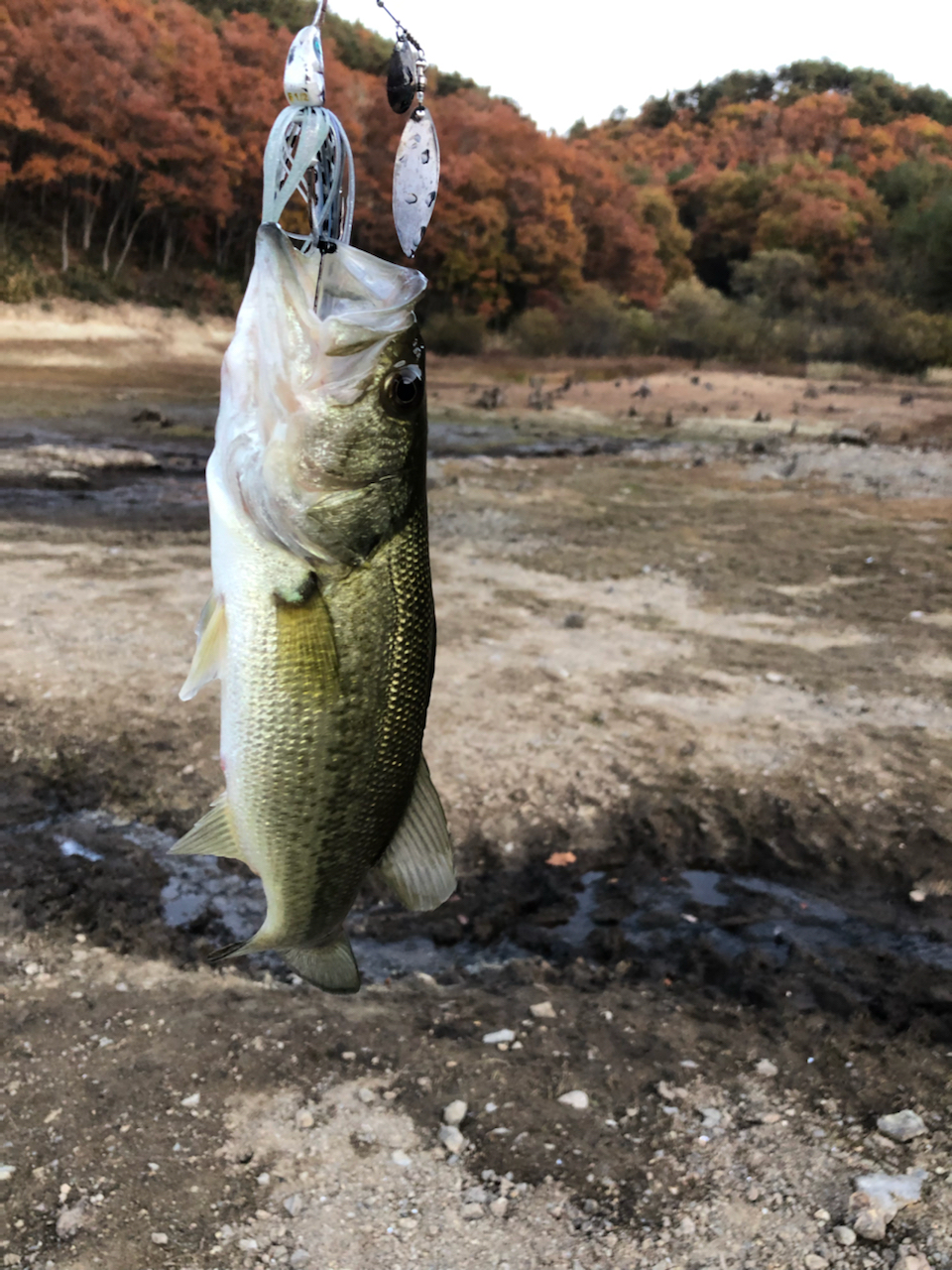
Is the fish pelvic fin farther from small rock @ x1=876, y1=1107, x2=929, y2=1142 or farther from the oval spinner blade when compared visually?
small rock @ x1=876, y1=1107, x2=929, y2=1142

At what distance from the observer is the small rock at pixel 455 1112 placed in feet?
12.0

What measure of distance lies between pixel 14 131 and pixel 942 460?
2812 centimetres

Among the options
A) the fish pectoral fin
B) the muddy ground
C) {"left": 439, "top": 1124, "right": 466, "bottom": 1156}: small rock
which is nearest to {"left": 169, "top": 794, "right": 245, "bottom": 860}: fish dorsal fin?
the fish pectoral fin

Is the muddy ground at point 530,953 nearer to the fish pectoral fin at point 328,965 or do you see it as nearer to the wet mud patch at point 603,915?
the wet mud patch at point 603,915

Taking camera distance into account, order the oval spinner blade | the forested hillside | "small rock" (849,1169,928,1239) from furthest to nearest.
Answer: the forested hillside, "small rock" (849,1169,928,1239), the oval spinner blade

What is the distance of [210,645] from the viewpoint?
1.80 metres

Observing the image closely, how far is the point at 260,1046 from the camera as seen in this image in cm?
392

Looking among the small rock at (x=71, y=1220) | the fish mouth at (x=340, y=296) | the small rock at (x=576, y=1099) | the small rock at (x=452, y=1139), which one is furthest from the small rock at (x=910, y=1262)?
the fish mouth at (x=340, y=296)

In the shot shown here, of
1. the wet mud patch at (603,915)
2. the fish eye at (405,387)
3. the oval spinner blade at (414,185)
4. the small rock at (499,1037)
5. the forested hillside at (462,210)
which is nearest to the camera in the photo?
the fish eye at (405,387)

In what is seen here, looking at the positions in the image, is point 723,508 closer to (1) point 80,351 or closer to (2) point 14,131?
(1) point 80,351

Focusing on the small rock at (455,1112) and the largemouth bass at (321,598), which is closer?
the largemouth bass at (321,598)

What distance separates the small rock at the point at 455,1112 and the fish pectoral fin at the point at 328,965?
2009 millimetres

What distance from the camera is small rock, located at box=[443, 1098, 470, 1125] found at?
3.65 metres

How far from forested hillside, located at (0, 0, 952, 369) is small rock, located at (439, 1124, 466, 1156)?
1916 cm
